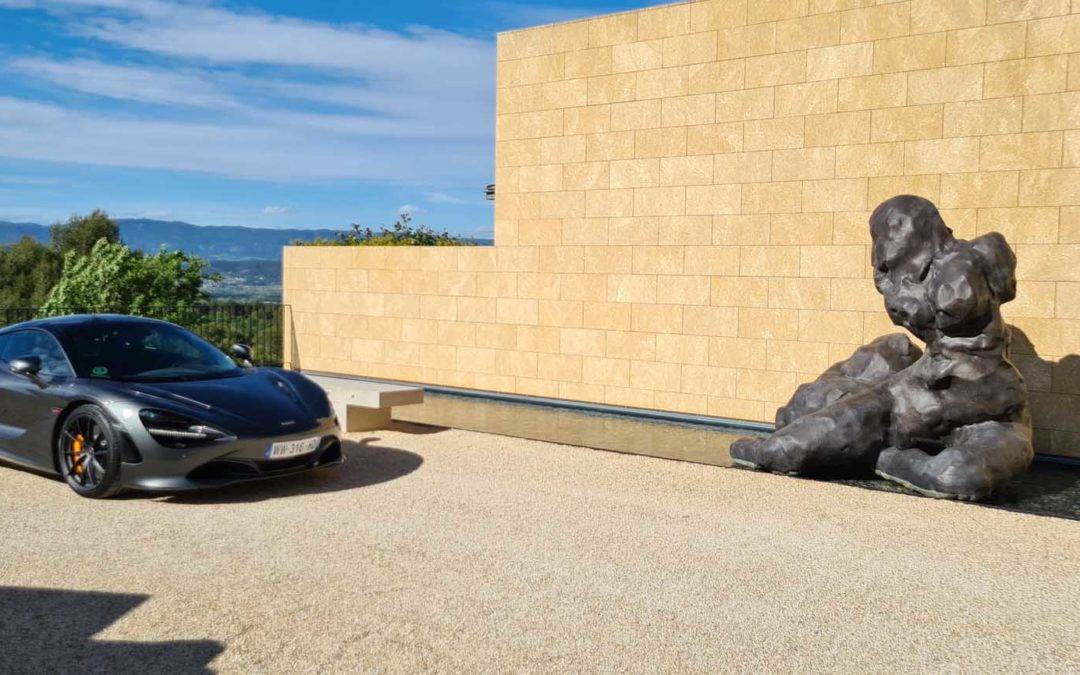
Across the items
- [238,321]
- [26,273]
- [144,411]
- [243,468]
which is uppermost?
[26,273]

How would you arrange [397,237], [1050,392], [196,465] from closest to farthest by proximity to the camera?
[196,465] → [1050,392] → [397,237]

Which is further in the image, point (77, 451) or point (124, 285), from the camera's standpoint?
point (124, 285)

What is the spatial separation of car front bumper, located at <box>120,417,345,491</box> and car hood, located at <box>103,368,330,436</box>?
12 cm

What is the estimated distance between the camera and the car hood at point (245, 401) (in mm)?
6461

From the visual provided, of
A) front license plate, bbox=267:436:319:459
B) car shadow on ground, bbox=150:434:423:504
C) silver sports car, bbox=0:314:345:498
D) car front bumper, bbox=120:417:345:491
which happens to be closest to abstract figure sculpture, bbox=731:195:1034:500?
car shadow on ground, bbox=150:434:423:504

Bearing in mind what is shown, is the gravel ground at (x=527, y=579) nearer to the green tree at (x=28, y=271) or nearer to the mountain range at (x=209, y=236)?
the green tree at (x=28, y=271)

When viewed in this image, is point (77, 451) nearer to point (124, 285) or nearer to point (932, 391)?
point (932, 391)

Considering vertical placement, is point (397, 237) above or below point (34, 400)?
above

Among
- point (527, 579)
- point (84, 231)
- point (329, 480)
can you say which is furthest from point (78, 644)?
point (84, 231)

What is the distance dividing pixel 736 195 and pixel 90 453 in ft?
23.9

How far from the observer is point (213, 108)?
39500 mm

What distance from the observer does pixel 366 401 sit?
9297 millimetres

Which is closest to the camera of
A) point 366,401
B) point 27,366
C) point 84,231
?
point 27,366

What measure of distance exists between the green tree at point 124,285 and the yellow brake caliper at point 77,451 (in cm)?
989
